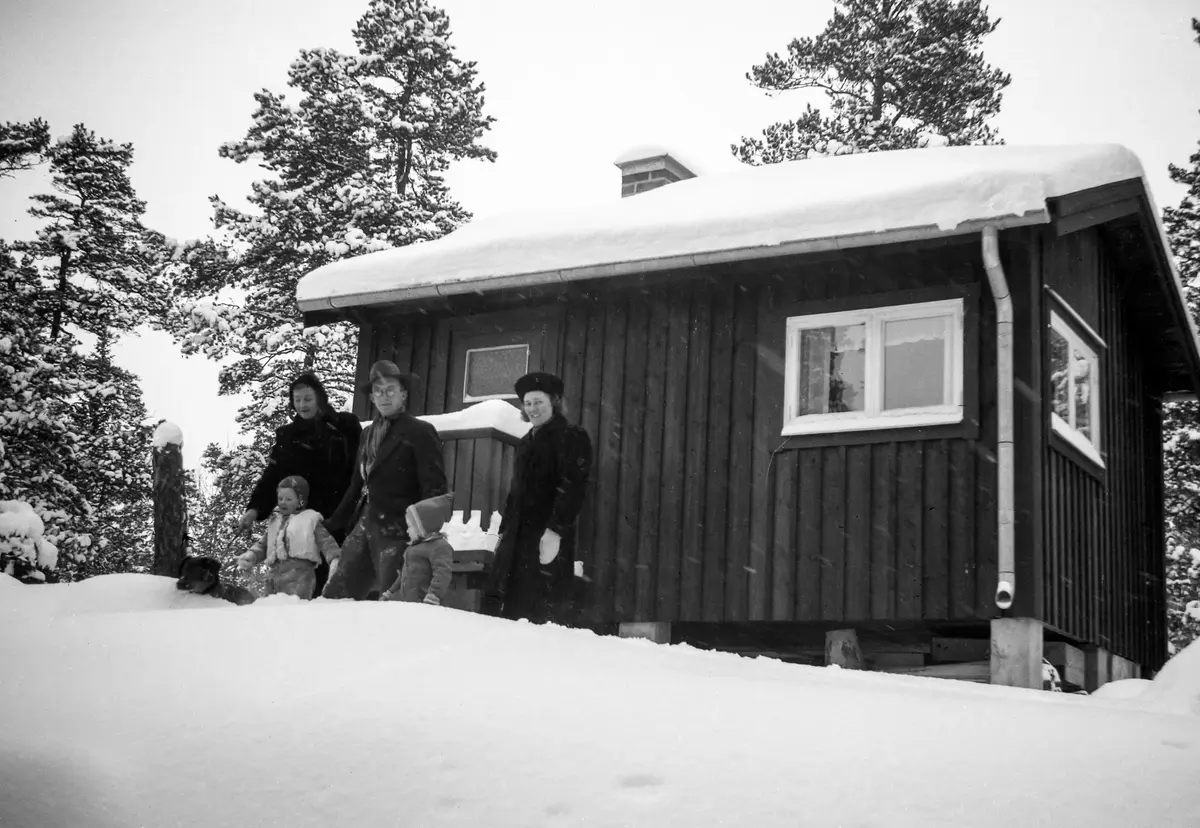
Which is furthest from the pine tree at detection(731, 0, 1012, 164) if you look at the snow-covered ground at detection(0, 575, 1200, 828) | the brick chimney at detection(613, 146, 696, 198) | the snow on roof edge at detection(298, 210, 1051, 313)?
the snow-covered ground at detection(0, 575, 1200, 828)

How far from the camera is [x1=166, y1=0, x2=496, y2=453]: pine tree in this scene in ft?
73.0

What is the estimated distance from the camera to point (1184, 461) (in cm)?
1928

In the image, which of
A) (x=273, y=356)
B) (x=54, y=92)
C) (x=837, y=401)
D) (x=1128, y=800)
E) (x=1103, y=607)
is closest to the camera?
(x=1128, y=800)

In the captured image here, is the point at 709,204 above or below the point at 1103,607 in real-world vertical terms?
above

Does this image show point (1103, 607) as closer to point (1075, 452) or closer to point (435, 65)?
point (1075, 452)

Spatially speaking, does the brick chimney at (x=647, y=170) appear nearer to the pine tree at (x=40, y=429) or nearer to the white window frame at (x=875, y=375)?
the white window frame at (x=875, y=375)

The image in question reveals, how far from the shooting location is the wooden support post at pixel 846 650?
9500mm

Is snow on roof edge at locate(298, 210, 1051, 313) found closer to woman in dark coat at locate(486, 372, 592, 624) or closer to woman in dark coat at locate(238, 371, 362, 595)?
woman in dark coat at locate(486, 372, 592, 624)

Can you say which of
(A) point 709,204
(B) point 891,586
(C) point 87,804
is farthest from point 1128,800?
Result: (A) point 709,204

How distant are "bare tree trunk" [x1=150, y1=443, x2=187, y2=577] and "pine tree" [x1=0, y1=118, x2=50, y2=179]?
52.1 ft

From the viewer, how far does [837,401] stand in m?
9.66

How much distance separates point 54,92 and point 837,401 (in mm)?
196236

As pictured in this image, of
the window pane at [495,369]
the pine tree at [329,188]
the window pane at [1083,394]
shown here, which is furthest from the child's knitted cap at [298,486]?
the pine tree at [329,188]

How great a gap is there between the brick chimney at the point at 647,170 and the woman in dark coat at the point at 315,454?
16.3ft
